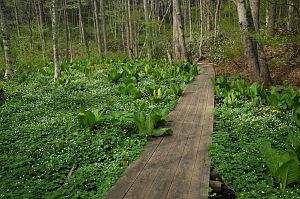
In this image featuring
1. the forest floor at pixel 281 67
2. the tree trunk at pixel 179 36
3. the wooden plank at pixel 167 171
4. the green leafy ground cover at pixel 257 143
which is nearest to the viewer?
the wooden plank at pixel 167 171

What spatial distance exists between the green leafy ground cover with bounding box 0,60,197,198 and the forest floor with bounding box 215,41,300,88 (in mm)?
5315

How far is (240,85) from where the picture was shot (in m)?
10.4

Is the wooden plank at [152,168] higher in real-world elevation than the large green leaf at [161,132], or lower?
lower

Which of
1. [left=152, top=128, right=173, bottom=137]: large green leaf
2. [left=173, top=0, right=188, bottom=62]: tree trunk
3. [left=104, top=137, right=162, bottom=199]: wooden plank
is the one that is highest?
[left=173, top=0, right=188, bottom=62]: tree trunk

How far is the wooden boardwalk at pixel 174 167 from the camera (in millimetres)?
4141

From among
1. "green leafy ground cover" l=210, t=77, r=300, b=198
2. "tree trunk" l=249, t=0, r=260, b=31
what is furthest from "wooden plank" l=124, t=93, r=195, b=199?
"tree trunk" l=249, t=0, r=260, b=31

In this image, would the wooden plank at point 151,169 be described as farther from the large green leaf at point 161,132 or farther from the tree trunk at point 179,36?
the tree trunk at point 179,36

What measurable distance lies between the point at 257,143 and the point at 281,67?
34.6 ft

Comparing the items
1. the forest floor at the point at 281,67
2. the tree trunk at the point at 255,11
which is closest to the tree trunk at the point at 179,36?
the forest floor at the point at 281,67

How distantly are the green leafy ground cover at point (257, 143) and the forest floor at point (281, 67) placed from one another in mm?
3288

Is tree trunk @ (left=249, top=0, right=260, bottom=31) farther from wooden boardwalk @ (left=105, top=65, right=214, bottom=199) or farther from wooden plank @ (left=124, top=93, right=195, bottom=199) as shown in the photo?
wooden plank @ (left=124, top=93, right=195, bottom=199)

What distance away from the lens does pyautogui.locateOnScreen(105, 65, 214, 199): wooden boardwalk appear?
4.14m

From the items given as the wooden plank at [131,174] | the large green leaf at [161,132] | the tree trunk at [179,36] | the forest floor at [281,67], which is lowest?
the wooden plank at [131,174]

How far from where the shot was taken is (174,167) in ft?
16.0
